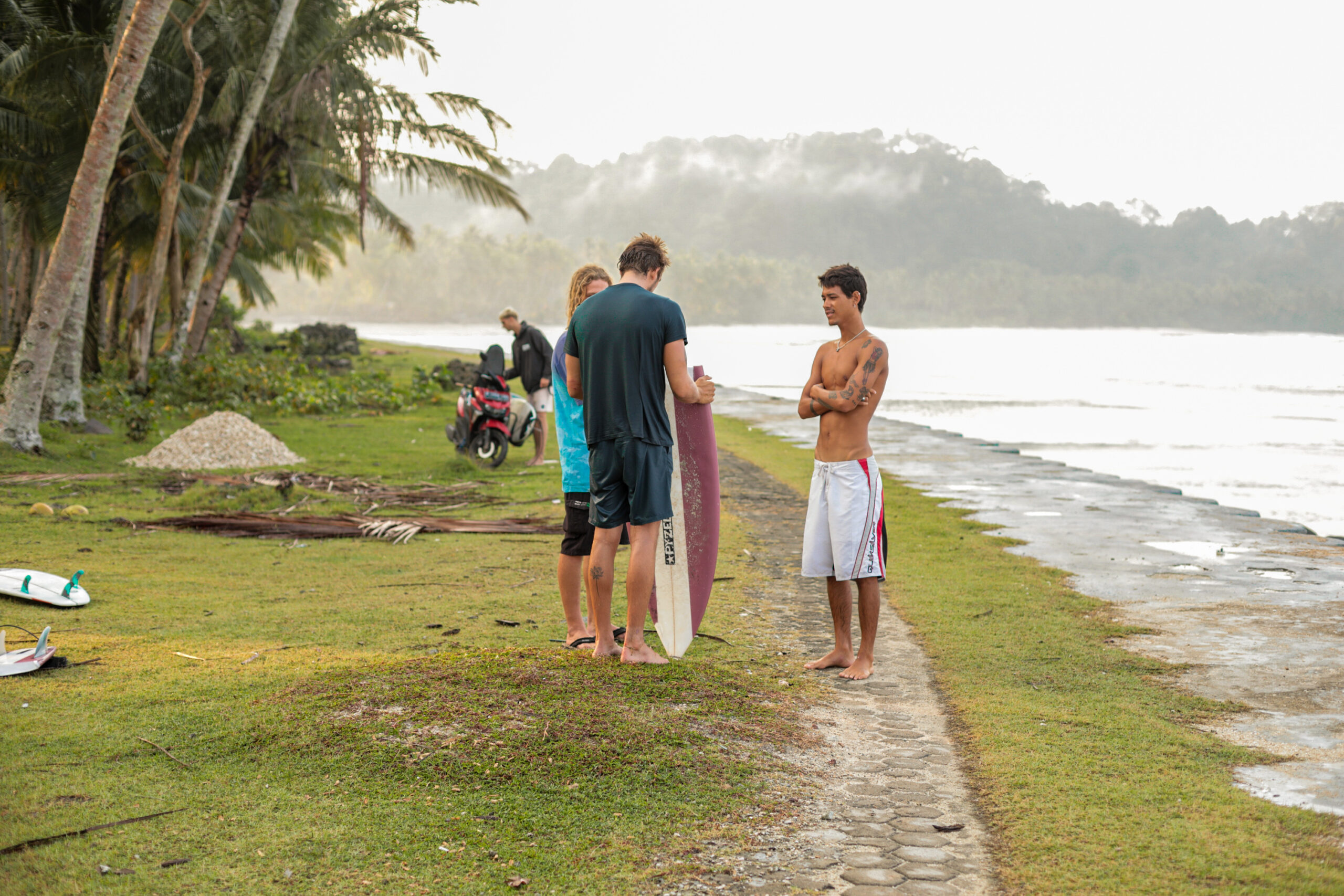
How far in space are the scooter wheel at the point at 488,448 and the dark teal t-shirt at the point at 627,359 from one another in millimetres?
9688

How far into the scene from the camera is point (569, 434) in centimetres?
565

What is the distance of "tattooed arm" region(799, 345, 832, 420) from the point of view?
5.68 m

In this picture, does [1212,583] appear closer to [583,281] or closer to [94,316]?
[583,281]

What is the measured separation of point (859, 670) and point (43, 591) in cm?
498

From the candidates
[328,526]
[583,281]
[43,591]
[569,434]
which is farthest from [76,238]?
[569,434]

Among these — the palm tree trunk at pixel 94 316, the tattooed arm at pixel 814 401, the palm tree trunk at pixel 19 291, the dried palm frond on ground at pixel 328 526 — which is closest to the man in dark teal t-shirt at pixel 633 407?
the tattooed arm at pixel 814 401

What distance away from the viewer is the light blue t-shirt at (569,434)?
5.60 metres

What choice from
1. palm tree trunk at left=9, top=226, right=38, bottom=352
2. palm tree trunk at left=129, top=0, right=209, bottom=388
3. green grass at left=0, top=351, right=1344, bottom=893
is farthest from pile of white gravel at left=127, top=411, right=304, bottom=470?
palm tree trunk at left=9, top=226, right=38, bottom=352

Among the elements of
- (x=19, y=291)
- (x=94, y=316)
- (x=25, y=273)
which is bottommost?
(x=94, y=316)

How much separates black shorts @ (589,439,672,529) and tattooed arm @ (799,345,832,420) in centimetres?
105

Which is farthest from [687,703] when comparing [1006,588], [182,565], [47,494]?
[47,494]

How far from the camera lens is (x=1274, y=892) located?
329 centimetres

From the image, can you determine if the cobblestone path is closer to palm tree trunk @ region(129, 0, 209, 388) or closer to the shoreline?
the shoreline

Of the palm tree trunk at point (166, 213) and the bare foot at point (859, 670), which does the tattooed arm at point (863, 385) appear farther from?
the palm tree trunk at point (166, 213)
